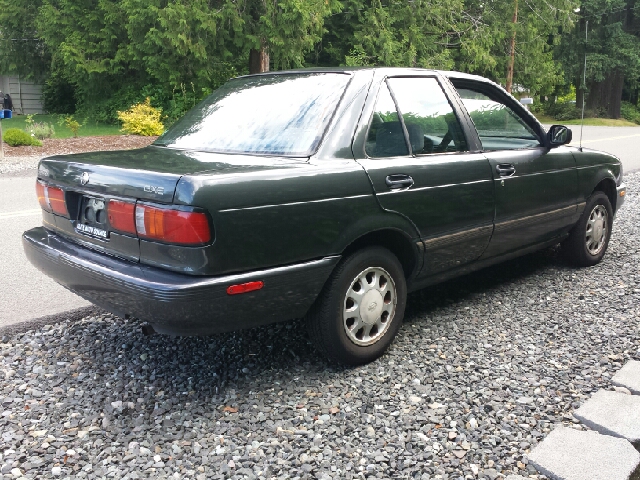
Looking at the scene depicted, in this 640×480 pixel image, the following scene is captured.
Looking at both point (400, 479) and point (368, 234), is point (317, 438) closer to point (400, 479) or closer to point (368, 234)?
point (400, 479)

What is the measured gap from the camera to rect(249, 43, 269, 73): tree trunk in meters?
23.8

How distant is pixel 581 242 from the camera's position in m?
5.25

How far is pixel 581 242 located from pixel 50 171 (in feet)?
13.6

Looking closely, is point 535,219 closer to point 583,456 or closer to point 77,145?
point 583,456

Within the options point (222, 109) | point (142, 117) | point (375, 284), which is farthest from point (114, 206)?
point (142, 117)

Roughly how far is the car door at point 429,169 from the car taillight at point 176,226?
40.3 inches

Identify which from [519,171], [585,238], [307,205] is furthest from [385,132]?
[585,238]

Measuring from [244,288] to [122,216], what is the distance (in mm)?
694

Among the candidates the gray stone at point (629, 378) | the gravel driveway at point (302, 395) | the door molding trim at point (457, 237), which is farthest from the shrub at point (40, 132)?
the gray stone at point (629, 378)

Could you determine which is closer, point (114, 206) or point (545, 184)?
point (114, 206)

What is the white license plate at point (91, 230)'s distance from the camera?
10.1 ft

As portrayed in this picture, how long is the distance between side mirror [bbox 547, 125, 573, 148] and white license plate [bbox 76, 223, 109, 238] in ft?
10.8

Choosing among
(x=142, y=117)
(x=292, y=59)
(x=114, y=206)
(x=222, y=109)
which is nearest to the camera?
(x=114, y=206)

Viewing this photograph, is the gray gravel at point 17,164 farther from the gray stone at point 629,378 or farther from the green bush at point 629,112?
the green bush at point 629,112
